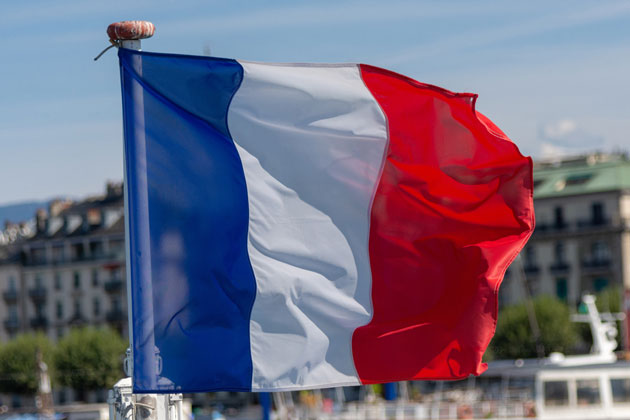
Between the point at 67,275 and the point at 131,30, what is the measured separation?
8770cm

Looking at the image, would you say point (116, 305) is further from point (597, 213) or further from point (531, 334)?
point (597, 213)

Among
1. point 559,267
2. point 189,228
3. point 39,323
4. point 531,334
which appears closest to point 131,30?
point 189,228

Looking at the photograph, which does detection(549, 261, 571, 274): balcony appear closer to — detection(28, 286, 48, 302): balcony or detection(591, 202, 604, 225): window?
detection(591, 202, 604, 225): window

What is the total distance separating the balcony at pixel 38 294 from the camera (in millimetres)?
94375

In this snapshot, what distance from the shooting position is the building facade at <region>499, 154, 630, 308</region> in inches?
3167

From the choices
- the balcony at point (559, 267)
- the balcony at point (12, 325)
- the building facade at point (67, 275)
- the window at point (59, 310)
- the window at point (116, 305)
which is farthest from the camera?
the balcony at point (12, 325)

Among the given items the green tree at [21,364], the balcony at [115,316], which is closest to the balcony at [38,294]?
the balcony at [115,316]

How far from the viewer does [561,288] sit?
270 feet

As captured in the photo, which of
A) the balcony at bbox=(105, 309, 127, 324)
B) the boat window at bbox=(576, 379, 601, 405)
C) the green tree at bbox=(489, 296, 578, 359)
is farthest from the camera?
the balcony at bbox=(105, 309, 127, 324)

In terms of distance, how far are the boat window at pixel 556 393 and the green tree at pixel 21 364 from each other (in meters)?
47.3

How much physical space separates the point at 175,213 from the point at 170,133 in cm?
52

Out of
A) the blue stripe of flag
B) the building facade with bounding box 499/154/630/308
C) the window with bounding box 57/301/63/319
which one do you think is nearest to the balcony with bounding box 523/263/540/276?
the building facade with bounding box 499/154/630/308

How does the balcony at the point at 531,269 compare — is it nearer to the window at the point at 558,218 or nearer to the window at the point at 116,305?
the window at the point at 558,218

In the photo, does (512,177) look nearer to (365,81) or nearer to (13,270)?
(365,81)
